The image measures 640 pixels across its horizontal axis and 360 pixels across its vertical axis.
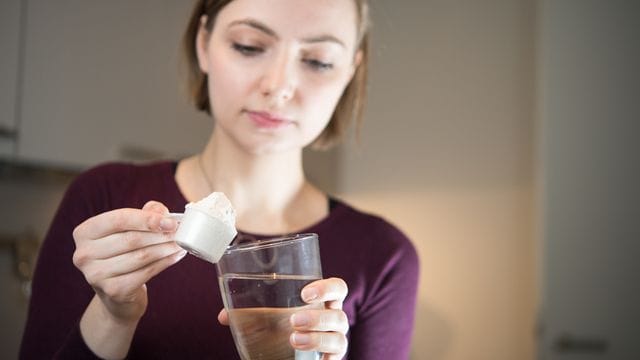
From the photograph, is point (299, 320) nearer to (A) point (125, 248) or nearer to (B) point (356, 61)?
(A) point (125, 248)

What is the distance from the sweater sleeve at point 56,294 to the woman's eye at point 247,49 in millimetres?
365

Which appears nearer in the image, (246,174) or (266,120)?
(266,120)

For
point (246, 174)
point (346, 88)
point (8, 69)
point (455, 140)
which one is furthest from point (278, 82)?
point (455, 140)

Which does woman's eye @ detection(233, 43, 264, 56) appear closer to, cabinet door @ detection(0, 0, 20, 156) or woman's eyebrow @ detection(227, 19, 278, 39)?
woman's eyebrow @ detection(227, 19, 278, 39)

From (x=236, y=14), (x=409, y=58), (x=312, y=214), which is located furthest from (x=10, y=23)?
(x=409, y=58)

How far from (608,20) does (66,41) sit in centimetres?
190

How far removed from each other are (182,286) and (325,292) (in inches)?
14.4

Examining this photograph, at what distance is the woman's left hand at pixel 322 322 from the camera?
2.01 feet

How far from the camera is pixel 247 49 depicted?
0.91m

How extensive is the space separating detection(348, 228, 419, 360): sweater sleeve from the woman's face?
29 cm

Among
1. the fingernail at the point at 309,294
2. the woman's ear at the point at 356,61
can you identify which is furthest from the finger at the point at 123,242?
the woman's ear at the point at 356,61

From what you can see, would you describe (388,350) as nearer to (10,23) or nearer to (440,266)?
(10,23)

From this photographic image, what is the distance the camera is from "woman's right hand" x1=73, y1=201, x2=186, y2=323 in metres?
0.57

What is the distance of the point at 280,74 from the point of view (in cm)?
89
